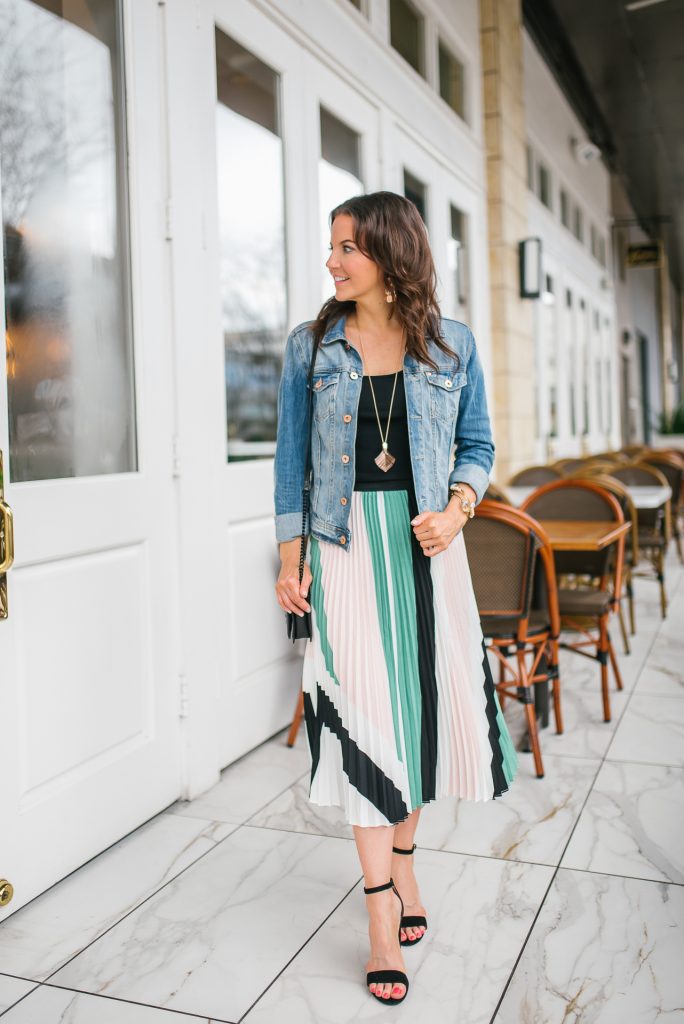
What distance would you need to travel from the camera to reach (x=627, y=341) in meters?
14.4

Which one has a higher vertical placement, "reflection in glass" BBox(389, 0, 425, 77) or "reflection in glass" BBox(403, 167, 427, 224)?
"reflection in glass" BBox(389, 0, 425, 77)

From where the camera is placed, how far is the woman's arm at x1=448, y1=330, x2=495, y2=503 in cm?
180

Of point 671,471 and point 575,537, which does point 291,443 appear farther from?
point 671,471

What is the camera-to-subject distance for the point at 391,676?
1.67 metres

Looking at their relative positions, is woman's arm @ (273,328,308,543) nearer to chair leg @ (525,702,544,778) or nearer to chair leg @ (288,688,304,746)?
chair leg @ (525,702,544,778)

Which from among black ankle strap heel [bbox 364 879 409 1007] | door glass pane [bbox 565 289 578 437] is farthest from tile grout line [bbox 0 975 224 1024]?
door glass pane [bbox 565 289 578 437]

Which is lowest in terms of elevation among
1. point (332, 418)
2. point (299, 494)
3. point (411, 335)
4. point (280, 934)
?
point (280, 934)

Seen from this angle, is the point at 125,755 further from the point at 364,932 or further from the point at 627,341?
the point at 627,341

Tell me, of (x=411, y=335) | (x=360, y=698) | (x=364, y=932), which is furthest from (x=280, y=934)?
(x=411, y=335)

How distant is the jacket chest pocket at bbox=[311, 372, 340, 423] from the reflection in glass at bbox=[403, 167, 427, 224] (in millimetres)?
3086

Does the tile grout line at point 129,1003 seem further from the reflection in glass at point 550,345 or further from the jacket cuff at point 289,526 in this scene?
the reflection in glass at point 550,345

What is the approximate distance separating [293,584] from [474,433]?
19.4 inches

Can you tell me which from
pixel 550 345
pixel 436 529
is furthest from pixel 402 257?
pixel 550 345

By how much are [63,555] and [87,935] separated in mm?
837
